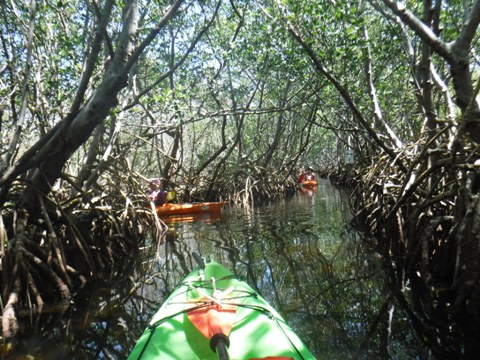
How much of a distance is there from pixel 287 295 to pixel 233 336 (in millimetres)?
1927

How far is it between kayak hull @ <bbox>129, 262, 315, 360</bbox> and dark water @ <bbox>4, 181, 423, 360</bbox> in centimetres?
67

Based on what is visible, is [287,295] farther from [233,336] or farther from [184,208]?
[184,208]

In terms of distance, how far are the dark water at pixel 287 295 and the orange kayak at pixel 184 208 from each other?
3.40m

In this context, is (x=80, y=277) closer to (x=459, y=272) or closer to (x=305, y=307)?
(x=305, y=307)

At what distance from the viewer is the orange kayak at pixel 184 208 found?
1149 centimetres

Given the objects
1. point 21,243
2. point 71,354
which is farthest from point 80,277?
point 71,354

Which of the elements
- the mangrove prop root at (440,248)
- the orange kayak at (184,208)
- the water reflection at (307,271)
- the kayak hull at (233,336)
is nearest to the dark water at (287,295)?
the water reflection at (307,271)

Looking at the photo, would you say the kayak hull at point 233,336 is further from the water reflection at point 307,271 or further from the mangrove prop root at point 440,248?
the mangrove prop root at point 440,248

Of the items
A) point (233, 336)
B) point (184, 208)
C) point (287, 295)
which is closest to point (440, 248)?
point (287, 295)

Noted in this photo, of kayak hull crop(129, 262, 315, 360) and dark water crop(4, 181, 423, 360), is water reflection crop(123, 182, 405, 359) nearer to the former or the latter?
dark water crop(4, 181, 423, 360)

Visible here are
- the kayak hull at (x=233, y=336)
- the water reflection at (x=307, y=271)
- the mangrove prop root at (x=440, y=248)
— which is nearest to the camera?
the kayak hull at (x=233, y=336)

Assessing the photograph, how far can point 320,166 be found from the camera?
46.6 m

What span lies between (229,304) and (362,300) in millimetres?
1808

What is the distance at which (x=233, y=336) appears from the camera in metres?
2.29
